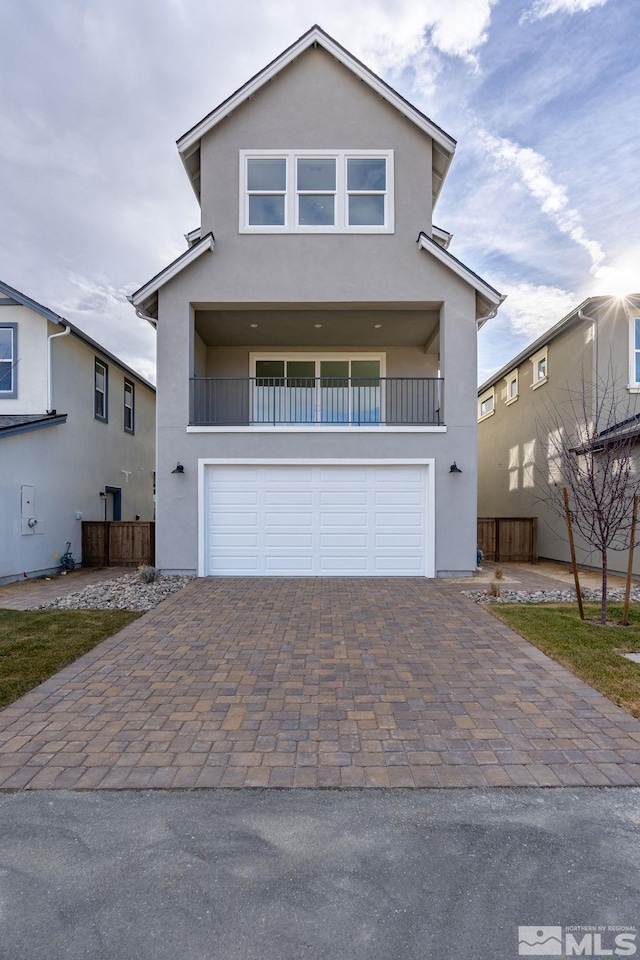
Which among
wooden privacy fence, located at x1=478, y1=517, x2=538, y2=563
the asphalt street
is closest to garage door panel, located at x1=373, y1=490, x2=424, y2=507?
wooden privacy fence, located at x1=478, y1=517, x2=538, y2=563

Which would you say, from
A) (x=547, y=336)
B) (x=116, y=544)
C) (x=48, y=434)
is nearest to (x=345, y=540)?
(x=116, y=544)

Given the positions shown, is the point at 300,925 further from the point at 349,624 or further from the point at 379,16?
the point at 379,16

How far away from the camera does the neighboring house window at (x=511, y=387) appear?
1722cm

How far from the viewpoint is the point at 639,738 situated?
12.2ft

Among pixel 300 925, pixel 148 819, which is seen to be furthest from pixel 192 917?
pixel 148 819

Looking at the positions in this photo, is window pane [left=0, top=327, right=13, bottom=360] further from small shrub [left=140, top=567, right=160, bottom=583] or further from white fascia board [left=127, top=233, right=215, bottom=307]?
small shrub [left=140, top=567, right=160, bottom=583]

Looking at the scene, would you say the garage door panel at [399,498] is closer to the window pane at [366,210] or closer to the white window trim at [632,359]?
the window pane at [366,210]

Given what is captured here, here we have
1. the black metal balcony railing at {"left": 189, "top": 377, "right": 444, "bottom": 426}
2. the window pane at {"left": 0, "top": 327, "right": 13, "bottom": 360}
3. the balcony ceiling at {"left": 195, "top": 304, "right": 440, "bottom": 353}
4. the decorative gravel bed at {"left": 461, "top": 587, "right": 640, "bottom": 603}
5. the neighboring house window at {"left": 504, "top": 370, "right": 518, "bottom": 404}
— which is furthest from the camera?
the neighboring house window at {"left": 504, "top": 370, "right": 518, "bottom": 404}

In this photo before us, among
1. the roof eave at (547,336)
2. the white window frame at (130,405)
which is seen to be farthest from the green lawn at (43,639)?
the roof eave at (547,336)

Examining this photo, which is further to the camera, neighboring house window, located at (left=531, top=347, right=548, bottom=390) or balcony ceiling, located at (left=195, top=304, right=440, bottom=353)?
neighboring house window, located at (left=531, top=347, right=548, bottom=390)

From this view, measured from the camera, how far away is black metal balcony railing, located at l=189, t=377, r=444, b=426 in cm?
1241

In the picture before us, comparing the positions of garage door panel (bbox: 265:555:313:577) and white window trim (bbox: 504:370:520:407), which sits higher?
white window trim (bbox: 504:370:520:407)

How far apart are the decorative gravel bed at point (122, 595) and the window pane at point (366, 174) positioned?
31.7 ft

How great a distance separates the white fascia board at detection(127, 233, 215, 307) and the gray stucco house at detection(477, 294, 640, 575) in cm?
842
